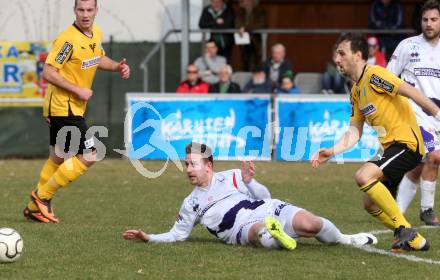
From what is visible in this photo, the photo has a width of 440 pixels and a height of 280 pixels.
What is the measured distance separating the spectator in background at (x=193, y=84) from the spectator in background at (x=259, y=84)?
750mm

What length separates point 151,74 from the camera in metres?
20.1

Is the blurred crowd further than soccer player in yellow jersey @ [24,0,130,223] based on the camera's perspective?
Yes

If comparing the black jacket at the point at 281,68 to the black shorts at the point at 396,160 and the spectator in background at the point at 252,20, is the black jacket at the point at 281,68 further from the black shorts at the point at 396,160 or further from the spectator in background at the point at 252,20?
the black shorts at the point at 396,160

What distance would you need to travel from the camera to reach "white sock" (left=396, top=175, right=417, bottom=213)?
10.8m

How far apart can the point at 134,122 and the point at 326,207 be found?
6340 mm

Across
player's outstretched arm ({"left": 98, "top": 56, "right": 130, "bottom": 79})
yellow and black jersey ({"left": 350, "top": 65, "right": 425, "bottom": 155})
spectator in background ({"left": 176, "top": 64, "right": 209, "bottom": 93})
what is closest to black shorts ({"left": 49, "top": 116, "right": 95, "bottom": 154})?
A: player's outstretched arm ({"left": 98, "top": 56, "right": 130, "bottom": 79})

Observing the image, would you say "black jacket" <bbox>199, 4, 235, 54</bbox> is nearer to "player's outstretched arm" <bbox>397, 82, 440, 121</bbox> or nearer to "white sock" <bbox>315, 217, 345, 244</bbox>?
"white sock" <bbox>315, 217, 345, 244</bbox>

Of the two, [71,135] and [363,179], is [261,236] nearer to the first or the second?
[363,179]

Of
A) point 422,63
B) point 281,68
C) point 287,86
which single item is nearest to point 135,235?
point 422,63

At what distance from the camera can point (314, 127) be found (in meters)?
17.5

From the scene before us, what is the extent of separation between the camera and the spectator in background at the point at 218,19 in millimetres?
19391

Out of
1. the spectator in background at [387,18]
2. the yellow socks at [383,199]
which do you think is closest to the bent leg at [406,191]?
the yellow socks at [383,199]

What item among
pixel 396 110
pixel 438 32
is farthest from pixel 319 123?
pixel 396 110

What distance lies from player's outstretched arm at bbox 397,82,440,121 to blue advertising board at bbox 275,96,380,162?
8758 millimetres
